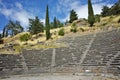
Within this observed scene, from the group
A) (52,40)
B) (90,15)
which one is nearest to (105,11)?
(90,15)

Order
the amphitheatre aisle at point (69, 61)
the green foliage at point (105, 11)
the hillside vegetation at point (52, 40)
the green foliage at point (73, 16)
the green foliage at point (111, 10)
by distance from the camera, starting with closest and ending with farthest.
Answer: the amphitheatre aisle at point (69, 61) < the hillside vegetation at point (52, 40) < the green foliage at point (111, 10) < the green foliage at point (73, 16) < the green foliage at point (105, 11)

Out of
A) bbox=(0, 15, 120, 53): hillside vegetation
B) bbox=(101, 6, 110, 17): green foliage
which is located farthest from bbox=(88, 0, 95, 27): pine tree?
bbox=(101, 6, 110, 17): green foliage

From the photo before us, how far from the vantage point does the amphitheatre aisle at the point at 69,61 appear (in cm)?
1975

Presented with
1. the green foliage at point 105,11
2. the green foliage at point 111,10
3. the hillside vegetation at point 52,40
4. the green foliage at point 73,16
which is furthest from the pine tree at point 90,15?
the green foliage at point 105,11

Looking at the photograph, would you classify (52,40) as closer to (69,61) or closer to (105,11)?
(69,61)

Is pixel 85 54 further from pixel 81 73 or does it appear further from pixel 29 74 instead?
pixel 29 74

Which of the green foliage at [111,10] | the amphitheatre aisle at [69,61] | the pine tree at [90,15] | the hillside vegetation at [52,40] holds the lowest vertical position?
the amphitheatre aisle at [69,61]

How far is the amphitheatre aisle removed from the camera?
19750 mm

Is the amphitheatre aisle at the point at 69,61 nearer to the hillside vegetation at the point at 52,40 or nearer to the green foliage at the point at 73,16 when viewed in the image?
the hillside vegetation at the point at 52,40

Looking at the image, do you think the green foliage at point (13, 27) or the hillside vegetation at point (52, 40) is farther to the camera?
the green foliage at point (13, 27)

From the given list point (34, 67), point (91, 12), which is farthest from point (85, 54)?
point (91, 12)

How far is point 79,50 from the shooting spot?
26766 millimetres

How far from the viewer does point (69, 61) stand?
2308 cm

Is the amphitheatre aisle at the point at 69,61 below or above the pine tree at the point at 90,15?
below
